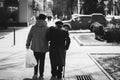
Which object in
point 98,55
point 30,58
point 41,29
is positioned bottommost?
point 98,55

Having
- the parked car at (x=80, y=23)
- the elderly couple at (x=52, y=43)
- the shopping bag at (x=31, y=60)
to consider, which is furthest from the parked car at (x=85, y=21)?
the shopping bag at (x=31, y=60)

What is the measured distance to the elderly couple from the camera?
7.61 m

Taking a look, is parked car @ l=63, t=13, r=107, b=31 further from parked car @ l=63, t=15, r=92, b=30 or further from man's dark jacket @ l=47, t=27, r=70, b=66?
man's dark jacket @ l=47, t=27, r=70, b=66

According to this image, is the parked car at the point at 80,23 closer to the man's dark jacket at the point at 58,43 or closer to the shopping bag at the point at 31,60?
the shopping bag at the point at 31,60

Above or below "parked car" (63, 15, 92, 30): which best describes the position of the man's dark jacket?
above

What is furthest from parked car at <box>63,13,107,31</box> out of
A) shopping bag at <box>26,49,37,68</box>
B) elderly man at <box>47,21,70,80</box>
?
elderly man at <box>47,21,70,80</box>

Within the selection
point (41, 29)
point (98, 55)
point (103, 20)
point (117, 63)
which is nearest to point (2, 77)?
point (41, 29)

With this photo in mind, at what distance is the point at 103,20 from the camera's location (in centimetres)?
3294

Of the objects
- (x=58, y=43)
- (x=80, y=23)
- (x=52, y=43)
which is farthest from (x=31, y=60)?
(x=80, y=23)

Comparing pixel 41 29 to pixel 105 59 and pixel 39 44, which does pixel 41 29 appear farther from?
pixel 105 59

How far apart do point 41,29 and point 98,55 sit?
249 inches

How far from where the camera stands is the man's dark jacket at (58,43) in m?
7.57

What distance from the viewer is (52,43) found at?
25.3 feet

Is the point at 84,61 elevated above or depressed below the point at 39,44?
below
